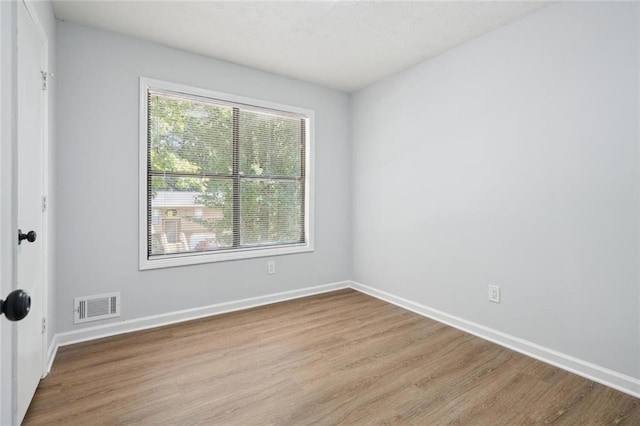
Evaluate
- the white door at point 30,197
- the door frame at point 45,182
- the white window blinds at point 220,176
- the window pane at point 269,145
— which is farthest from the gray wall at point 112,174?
the white door at point 30,197

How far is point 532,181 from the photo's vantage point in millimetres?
2332

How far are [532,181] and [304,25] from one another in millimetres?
2115

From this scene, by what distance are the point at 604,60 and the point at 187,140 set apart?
10.6 feet

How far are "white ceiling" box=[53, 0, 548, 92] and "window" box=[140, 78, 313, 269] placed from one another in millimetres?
454

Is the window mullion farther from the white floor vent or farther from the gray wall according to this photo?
the white floor vent

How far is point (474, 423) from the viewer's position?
1646 millimetres

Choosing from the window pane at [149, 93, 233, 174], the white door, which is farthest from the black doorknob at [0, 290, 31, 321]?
the window pane at [149, 93, 233, 174]

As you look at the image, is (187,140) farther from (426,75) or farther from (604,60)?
(604,60)

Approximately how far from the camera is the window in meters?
2.87

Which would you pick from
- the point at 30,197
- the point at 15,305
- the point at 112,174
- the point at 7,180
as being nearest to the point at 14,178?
the point at 7,180

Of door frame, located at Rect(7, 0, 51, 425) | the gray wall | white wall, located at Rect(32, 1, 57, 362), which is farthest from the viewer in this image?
the gray wall

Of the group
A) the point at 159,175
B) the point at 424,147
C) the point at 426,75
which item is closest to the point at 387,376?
the point at 424,147

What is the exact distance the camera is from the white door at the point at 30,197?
1523mm

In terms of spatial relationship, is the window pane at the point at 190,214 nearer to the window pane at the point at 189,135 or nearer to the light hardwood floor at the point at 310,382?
the window pane at the point at 189,135
